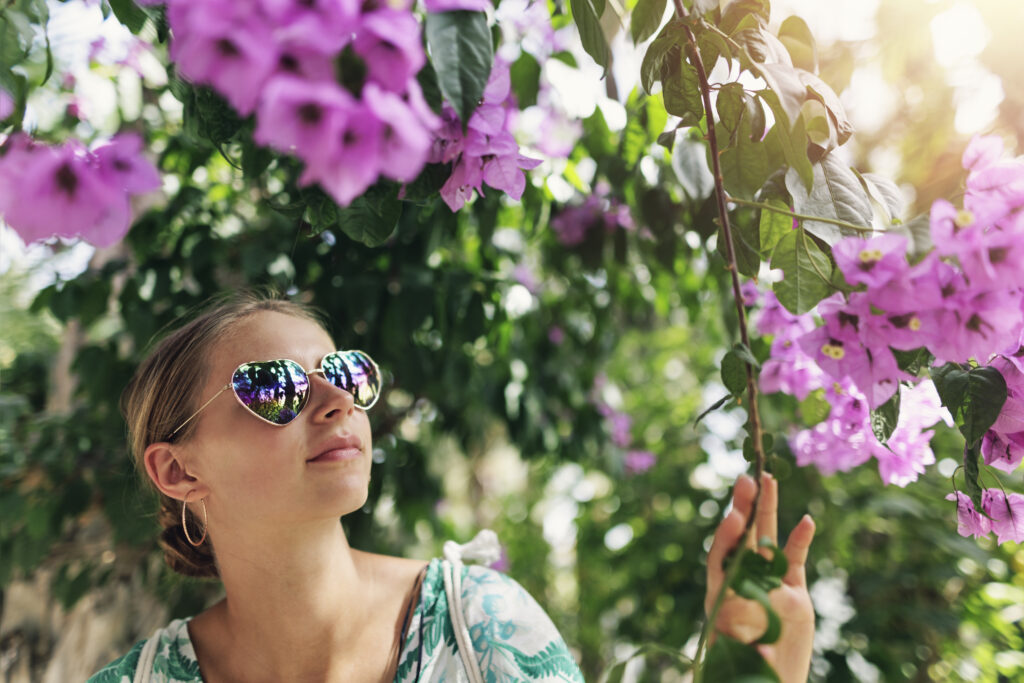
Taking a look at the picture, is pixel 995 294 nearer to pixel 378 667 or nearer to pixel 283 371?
pixel 283 371

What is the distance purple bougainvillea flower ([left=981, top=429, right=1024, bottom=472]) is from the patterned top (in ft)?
2.71

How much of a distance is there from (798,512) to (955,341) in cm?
187

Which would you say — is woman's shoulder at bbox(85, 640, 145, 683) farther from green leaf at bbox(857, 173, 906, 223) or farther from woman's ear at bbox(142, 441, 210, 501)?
green leaf at bbox(857, 173, 906, 223)

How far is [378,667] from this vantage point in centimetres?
140

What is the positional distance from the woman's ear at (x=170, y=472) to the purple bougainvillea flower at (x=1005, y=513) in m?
1.28

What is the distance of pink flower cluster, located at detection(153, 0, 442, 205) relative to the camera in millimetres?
415

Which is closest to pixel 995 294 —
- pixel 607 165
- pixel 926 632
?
pixel 607 165

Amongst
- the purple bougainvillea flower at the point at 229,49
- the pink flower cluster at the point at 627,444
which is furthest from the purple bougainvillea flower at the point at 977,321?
the pink flower cluster at the point at 627,444

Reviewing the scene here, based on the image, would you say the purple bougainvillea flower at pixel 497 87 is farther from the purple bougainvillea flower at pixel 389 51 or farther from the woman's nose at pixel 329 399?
the woman's nose at pixel 329 399

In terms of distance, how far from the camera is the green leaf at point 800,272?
0.73 m

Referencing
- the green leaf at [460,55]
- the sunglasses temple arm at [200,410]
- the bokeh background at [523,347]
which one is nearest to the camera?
the green leaf at [460,55]

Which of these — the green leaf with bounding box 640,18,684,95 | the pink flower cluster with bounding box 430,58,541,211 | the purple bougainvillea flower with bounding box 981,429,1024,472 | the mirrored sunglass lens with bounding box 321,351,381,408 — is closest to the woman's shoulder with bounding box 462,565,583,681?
the mirrored sunglass lens with bounding box 321,351,381,408

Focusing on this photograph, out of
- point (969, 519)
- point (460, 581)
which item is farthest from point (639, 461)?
point (969, 519)

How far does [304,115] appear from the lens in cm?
43
